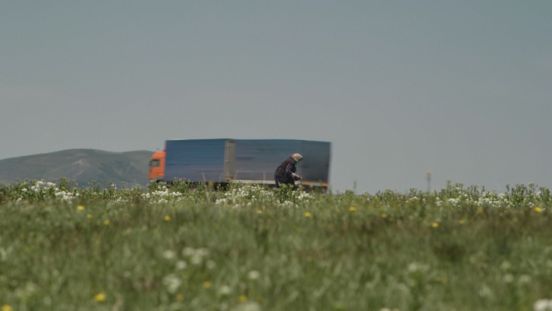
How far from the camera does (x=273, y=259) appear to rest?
7449 millimetres

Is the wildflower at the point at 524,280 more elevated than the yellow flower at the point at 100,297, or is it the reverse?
the wildflower at the point at 524,280

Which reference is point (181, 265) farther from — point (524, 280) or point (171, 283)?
point (524, 280)

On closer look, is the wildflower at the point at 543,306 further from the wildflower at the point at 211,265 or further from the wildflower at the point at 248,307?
the wildflower at the point at 211,265

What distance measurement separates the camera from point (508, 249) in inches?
318

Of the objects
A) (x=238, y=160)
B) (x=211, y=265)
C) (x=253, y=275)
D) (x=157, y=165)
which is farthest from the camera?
(x=157, y=165)

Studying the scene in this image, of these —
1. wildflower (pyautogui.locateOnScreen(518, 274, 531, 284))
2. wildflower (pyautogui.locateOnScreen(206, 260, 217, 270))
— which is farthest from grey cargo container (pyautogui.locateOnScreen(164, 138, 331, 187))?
wildflower (pyautogui.locateOnScreen(518, 274, 531, 284))

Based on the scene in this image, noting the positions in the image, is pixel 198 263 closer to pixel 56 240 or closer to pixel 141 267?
pixel 141 267

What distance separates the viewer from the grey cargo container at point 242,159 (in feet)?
152

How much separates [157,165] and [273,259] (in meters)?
47.6

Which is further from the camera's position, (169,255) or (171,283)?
(169,255)

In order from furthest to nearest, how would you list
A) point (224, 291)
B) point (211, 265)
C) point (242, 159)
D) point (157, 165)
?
point (157, 165), point (242, 159), point (211, 265), point (224, 291)

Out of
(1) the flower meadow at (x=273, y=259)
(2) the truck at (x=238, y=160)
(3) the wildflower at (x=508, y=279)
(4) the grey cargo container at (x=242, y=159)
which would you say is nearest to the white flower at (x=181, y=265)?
(1) the flower meadow at (x=273, y=259)

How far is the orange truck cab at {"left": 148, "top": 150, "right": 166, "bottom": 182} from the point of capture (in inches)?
2120

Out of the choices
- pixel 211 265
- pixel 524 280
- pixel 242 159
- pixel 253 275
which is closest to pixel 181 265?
pixel 211 265
